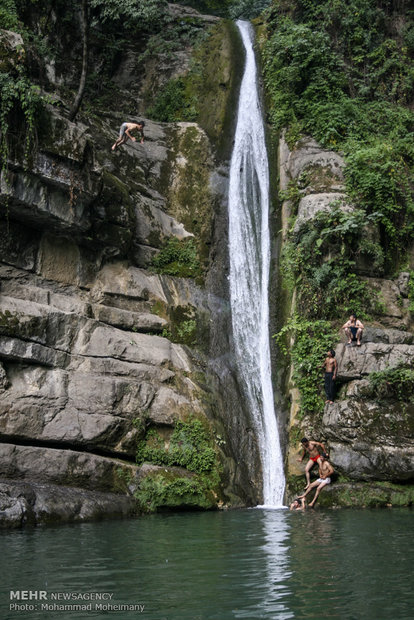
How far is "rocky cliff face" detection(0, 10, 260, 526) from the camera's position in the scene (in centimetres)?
1239

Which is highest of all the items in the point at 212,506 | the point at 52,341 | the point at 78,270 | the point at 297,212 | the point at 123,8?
the point at 123,8

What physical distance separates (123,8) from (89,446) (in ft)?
57.3

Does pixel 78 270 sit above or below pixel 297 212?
below

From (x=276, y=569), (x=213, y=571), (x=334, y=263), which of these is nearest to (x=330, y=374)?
(x=334, y=263)

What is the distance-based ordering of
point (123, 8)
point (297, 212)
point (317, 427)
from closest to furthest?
point (317, 427) < point (297, 212) < point (123, 8)

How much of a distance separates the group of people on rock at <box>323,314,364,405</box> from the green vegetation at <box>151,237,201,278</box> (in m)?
5.38

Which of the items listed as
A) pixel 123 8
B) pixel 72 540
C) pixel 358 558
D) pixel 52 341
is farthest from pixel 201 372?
pixel 123 8

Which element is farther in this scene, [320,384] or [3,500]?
[320,384]

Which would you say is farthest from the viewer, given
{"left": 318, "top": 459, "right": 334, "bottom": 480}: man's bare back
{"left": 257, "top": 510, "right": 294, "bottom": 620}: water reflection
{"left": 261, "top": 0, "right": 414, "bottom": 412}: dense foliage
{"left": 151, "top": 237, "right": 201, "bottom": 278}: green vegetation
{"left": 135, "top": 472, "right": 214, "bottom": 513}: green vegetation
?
{"left": 151, "top": 237, "right": 201, "bottom": 278}: green vegetation

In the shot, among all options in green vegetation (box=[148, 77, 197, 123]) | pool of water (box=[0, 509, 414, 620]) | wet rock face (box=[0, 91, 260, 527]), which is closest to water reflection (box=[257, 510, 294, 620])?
pool of water (box=[0, 509, 414, 620])

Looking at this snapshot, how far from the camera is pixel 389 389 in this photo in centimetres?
1360

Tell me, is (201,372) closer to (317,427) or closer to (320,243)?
(317,427)

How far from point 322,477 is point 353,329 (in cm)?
379

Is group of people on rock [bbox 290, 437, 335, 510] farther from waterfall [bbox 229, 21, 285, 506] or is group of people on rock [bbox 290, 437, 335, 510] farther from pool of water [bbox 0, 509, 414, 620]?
pool of water [bbox 0, 509, 414, 620]
